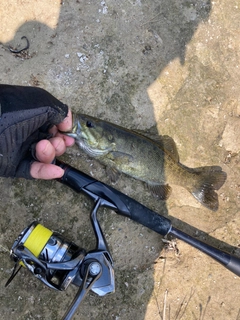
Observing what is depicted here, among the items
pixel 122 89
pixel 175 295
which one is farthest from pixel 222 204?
pixel 122 89

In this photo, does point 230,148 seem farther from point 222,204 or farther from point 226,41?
point 226,41

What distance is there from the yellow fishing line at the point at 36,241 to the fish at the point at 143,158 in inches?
42.1

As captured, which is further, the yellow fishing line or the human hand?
A: the human hand

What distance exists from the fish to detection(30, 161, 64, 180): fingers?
1.69ft

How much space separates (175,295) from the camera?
11.9 feet

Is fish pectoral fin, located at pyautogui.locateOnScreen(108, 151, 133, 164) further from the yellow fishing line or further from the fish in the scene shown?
the yellow fishing line

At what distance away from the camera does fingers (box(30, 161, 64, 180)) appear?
9.74ft

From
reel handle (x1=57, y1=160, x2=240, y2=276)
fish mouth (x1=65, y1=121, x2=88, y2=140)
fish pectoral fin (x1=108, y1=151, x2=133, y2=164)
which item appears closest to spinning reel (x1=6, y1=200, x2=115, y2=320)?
reel handle (x1=57, y1=160, x2=240, y2=276)

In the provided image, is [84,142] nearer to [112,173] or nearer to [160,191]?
[112,173]

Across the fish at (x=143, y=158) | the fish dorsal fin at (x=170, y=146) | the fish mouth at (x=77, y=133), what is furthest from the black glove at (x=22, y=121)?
the fish dorsal fin at (x=170, y=146)

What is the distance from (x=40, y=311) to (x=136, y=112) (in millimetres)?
2506

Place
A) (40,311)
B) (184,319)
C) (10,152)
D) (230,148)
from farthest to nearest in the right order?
(230,148) → (184,319) → (40,311) → (10,152)

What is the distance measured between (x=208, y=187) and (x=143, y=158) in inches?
33.9

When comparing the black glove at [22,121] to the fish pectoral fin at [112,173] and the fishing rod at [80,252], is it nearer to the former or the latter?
the fishing rod at [80,252]
